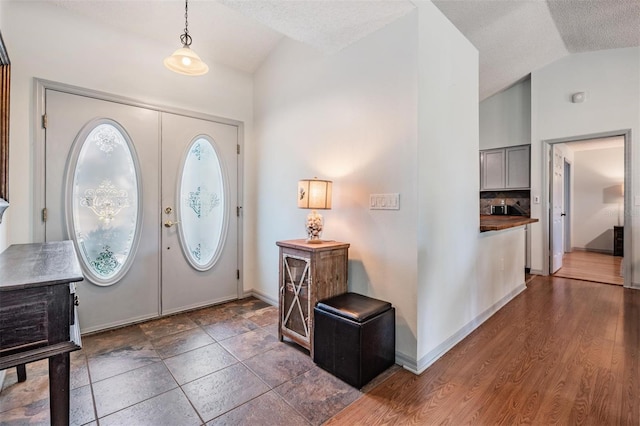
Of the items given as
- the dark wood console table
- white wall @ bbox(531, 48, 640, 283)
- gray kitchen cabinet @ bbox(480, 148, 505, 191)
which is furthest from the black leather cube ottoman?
gray kitchen cabinet @ bbox(480, 148, 505, 191)

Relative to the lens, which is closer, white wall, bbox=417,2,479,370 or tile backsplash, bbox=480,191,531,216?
white wall, bbox=417,2,479,370

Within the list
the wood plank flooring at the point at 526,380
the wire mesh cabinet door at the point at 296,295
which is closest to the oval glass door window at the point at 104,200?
the wire mesh cabinet door at the point at 296,295

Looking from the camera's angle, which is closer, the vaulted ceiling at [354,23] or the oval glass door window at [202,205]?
the vaulted ceiling at [354,23]

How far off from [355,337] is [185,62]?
237 cm

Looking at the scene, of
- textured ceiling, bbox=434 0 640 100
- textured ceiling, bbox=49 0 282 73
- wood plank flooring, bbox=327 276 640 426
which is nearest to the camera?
wood plank flooring, bbox=327 276 640 426

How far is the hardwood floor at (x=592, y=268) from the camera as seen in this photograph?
459 cm

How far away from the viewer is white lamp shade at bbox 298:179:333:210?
2.44 meters

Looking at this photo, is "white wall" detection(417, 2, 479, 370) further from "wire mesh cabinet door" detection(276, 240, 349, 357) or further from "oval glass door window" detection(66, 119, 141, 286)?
"oval glass door window" detection(66, 119, 141, 286)

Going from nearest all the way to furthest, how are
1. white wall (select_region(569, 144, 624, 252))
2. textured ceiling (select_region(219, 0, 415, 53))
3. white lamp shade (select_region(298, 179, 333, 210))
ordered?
1. textured ceiling (select_region(219, 0, 415, 53))
2. white lamp shade (select_region(298, 179, 333, 210))
3. white wall (select_region(569, 144, 624, 252))

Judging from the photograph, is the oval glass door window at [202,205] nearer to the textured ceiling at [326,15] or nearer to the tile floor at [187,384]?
the tile floor at [187,384]

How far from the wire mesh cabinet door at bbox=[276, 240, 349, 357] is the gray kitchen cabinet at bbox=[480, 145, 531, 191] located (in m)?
4.50

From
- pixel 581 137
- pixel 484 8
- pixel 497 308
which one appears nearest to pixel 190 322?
pixel 497 308

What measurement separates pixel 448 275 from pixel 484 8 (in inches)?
106

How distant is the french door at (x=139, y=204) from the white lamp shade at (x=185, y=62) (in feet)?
3.09
